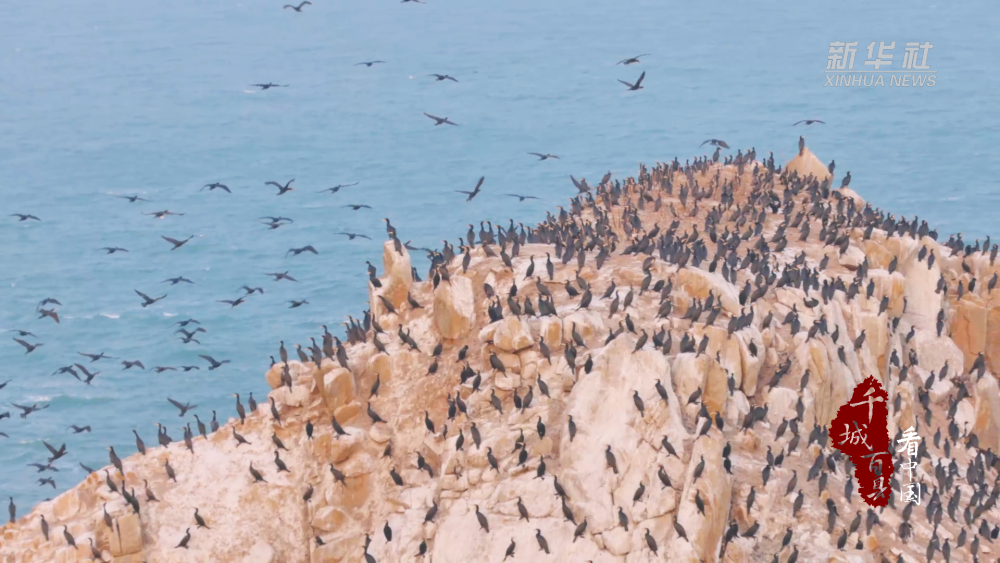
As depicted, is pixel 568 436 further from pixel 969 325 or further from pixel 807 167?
pixel 807 167

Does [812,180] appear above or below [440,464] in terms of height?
above

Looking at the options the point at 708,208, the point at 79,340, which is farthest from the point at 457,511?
the point at 79,340

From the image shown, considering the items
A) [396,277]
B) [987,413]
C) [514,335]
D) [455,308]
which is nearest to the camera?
[514,335]

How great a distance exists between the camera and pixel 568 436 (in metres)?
44.0

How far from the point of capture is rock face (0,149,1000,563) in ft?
141

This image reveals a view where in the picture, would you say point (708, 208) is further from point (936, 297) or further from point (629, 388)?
point (629, 388)

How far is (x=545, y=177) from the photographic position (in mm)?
180750

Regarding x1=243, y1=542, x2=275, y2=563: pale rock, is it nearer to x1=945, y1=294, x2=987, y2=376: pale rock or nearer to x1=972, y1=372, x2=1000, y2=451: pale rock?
x1=972, y1=372, x2=1000, y2=451: pale rock

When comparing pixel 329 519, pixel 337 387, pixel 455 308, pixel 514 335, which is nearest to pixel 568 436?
pixel 514 335

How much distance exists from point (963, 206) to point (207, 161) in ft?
355

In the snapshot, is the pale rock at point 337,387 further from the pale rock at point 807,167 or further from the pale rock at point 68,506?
the pale rock at point 807,167

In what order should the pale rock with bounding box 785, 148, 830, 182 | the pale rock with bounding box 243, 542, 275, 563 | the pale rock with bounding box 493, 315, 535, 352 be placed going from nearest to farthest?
the pale rock with bounding box 493, 315, 535, 352, the pale rock with bounding box 243, 542, 275, 563, the pale rock with bounding box 785, 148, 830, 182

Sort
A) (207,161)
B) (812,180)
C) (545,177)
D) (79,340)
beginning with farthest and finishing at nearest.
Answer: (207,161) < (545,177) < (79,340) < (812,180)

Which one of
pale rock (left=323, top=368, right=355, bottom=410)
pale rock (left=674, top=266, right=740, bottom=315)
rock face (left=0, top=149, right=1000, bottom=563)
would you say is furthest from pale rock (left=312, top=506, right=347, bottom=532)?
pale rock (left=674, top=266, right=740, bottom=315)
